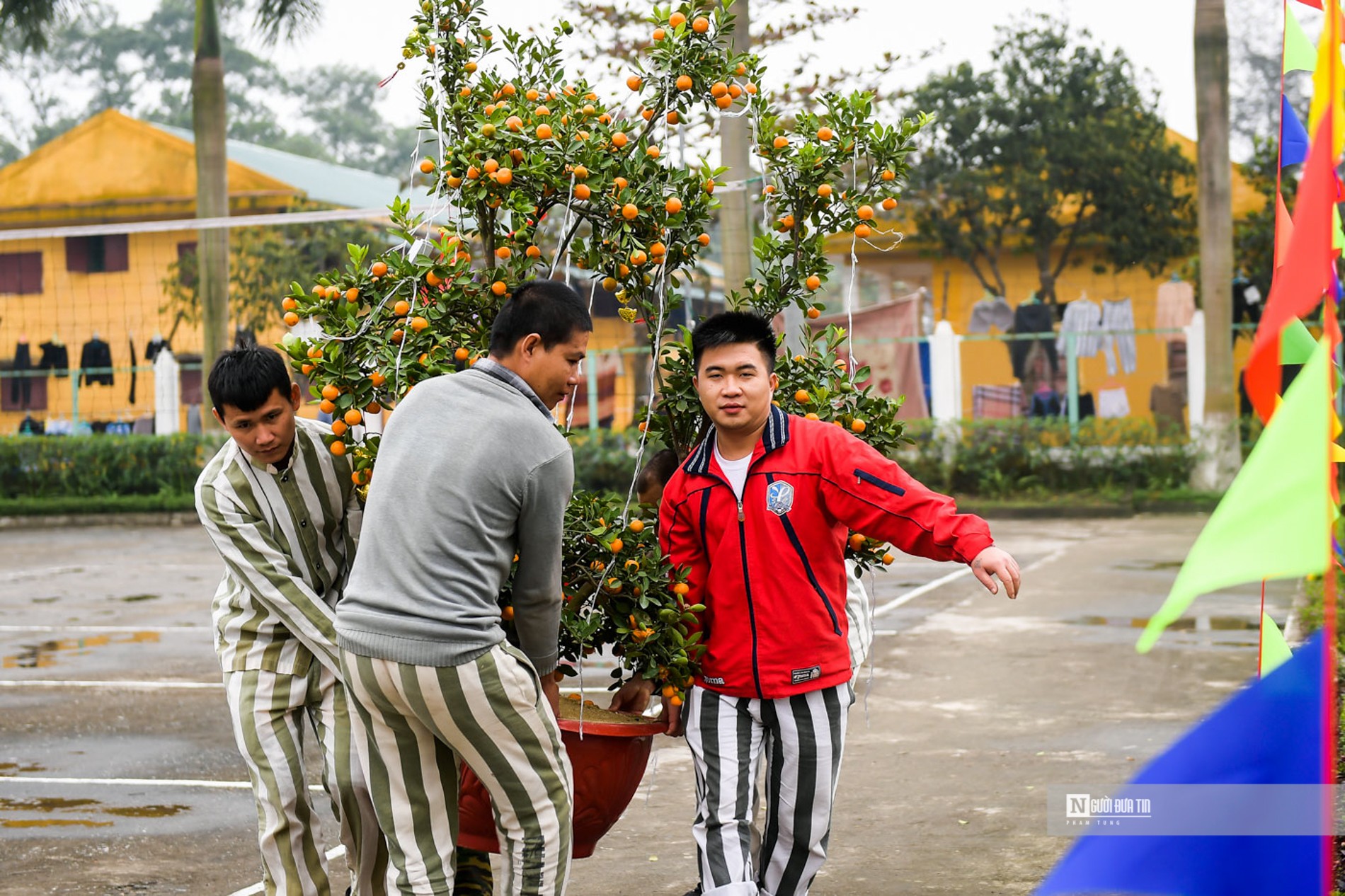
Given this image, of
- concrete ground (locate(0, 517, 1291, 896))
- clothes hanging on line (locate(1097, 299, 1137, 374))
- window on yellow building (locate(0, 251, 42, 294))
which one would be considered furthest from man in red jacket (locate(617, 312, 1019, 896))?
window on yellow building (locate(0, 251, 42, 294))

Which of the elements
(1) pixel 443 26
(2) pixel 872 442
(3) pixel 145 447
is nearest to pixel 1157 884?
(2) pixel 872 442

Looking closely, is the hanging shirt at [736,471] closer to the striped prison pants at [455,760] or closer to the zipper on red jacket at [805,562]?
the zipper on red jacket at [805,562]

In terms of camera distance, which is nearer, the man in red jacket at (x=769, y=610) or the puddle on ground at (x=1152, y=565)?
the man in red jacket at (x=769, y=610)

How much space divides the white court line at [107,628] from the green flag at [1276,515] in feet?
32.2

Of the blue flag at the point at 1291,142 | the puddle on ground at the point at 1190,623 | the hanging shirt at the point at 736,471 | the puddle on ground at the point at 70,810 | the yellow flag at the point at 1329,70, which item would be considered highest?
the blue flag at the point at 1291,142

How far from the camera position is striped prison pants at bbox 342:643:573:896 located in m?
3.15

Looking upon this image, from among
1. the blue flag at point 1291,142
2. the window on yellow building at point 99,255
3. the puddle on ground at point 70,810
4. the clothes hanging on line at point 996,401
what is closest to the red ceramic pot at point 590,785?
the blue flag at point 1291,142

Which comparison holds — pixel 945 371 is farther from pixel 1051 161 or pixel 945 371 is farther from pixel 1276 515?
pixel 1276 515

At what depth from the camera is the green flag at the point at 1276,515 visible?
1.56m

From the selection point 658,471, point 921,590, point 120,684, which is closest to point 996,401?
point 921,590

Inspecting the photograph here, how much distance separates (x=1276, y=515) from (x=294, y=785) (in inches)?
111

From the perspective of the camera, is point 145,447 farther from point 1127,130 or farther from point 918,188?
point 1127,130

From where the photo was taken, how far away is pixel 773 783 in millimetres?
3834

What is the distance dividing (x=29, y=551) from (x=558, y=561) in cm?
1570
